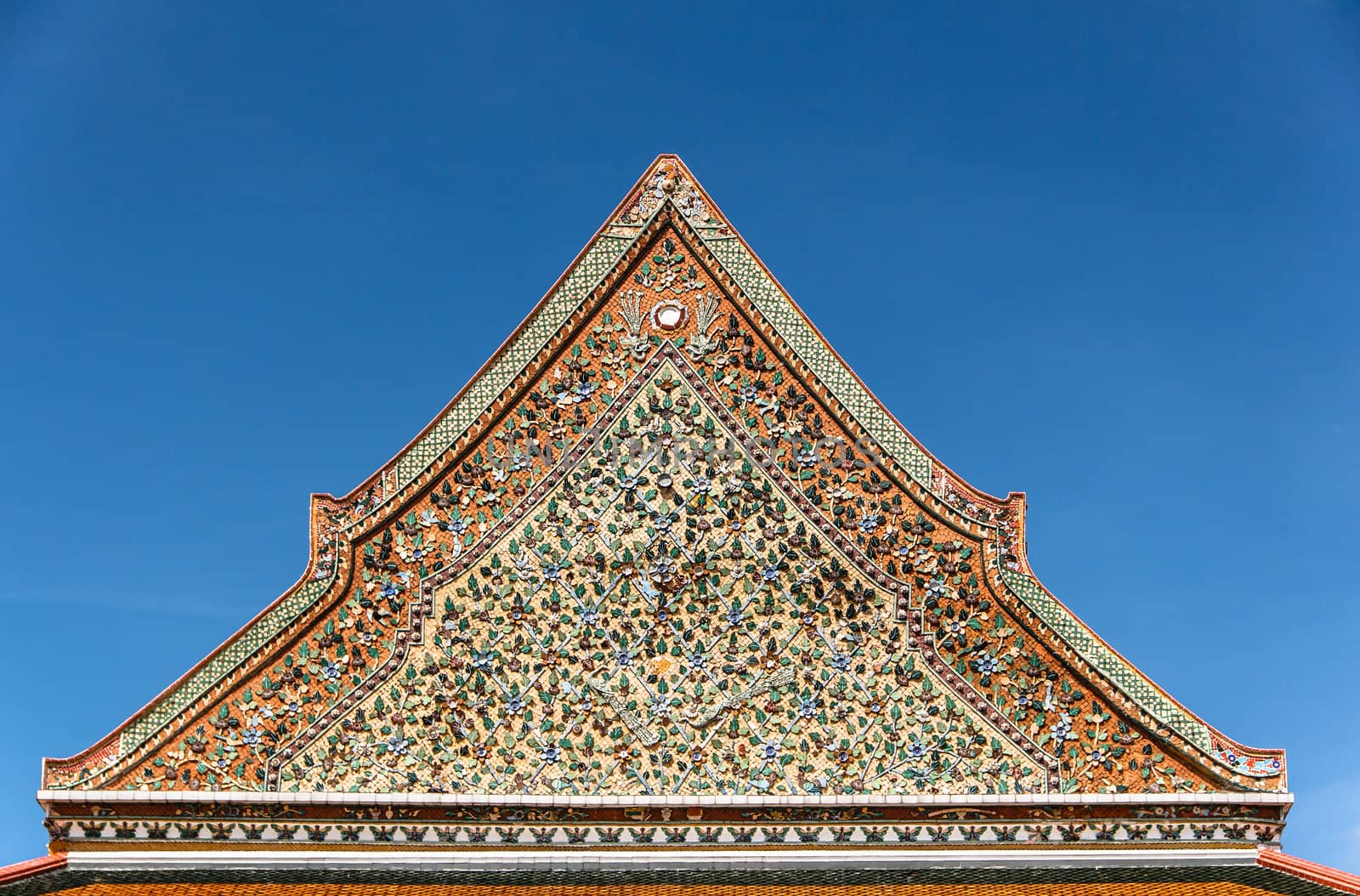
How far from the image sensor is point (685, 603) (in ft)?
33.2

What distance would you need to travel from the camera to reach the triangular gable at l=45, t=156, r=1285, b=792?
386 inches

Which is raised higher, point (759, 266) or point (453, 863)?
point (759, 266)

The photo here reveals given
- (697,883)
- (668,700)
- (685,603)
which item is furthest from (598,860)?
(685,603)

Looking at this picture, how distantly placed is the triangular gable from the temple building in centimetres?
2

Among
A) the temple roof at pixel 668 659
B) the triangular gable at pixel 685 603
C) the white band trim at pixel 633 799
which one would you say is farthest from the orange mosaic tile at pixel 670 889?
the triangular gable at pixel 685 603

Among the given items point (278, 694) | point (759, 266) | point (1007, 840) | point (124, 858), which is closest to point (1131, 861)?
point (1007, 840)

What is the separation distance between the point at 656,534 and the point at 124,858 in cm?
332

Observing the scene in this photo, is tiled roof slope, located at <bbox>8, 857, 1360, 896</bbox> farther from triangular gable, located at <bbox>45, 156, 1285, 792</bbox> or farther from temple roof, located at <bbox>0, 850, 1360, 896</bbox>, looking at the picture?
triangular gable, located at <bbox>45, 156, 1285, 792</bbox>

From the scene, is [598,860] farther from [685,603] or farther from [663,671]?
[685,603]

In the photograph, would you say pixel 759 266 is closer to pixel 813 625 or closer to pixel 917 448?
pixel 917 448

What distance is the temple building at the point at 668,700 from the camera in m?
9.66

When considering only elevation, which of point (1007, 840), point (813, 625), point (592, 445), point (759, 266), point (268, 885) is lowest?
point (268, 885)

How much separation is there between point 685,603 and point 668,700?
0.56 meters

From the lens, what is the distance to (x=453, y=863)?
31.7 ft
